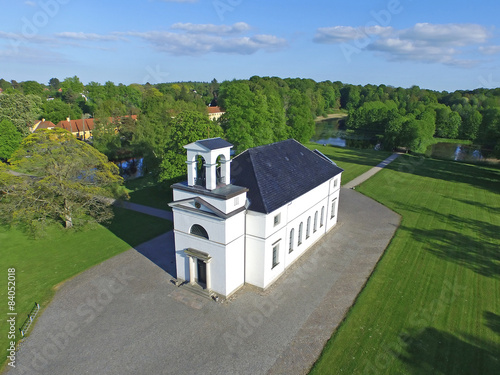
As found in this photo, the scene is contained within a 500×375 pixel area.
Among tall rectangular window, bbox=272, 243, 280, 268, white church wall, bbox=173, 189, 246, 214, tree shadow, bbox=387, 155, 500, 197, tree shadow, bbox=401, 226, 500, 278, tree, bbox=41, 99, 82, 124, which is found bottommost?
tree shadow, bbox=401, 226, 500, 278

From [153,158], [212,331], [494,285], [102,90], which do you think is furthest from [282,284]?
[102,90]

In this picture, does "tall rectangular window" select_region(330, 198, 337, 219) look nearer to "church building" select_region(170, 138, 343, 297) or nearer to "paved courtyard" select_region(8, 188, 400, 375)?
"paved courtyard" select_region(8, 188, 400, 375)

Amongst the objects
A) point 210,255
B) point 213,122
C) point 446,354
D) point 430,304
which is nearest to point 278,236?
point 210,255

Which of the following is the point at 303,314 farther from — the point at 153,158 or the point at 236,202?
the point at 153,158

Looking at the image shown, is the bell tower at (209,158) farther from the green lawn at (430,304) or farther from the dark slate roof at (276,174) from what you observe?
the green lawn at (430,304)

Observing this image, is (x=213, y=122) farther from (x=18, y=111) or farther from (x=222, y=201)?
(x=18, y=111)

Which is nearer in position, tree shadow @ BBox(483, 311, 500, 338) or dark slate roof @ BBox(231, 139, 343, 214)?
tree shadow @ BBox(483, 311, 500, 338)

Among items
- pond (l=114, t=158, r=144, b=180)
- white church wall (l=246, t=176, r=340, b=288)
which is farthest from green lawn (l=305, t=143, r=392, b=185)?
pond (l=114, t=158, r=144, b=180)
